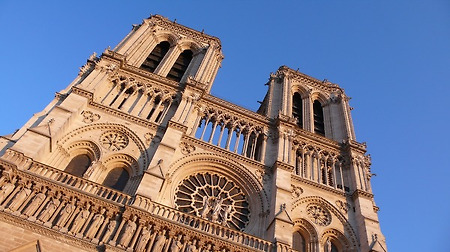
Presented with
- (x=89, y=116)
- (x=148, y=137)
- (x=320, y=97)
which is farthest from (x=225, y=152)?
(x=320, y=97)

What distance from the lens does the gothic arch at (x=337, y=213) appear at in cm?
1556

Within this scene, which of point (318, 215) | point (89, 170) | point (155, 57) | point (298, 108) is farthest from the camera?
point (298, 108)

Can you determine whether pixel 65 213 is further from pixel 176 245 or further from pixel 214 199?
pixel 214 199

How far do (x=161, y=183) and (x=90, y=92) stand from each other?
590cm

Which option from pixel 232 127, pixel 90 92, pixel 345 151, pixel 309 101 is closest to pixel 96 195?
pixel 90 92

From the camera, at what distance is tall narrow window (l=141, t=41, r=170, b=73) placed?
2270cm

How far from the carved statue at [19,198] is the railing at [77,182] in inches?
32.1

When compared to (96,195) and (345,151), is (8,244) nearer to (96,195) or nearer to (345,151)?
(96,195)

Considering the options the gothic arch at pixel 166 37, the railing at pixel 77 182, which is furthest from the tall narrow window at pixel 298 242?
the gothic arch at pixel 166 37

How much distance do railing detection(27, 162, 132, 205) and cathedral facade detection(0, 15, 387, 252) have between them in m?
0.04

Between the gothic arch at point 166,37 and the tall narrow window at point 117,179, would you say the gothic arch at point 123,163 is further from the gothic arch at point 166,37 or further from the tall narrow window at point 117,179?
the gothic arch at point 166,37

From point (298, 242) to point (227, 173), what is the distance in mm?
4150

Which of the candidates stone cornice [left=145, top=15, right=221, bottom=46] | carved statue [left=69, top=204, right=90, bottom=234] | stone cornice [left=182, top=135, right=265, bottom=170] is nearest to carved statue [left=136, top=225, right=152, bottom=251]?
carved statue [left=69, top=204, right=90, bottom=234]

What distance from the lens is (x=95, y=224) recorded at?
11.6 meters
